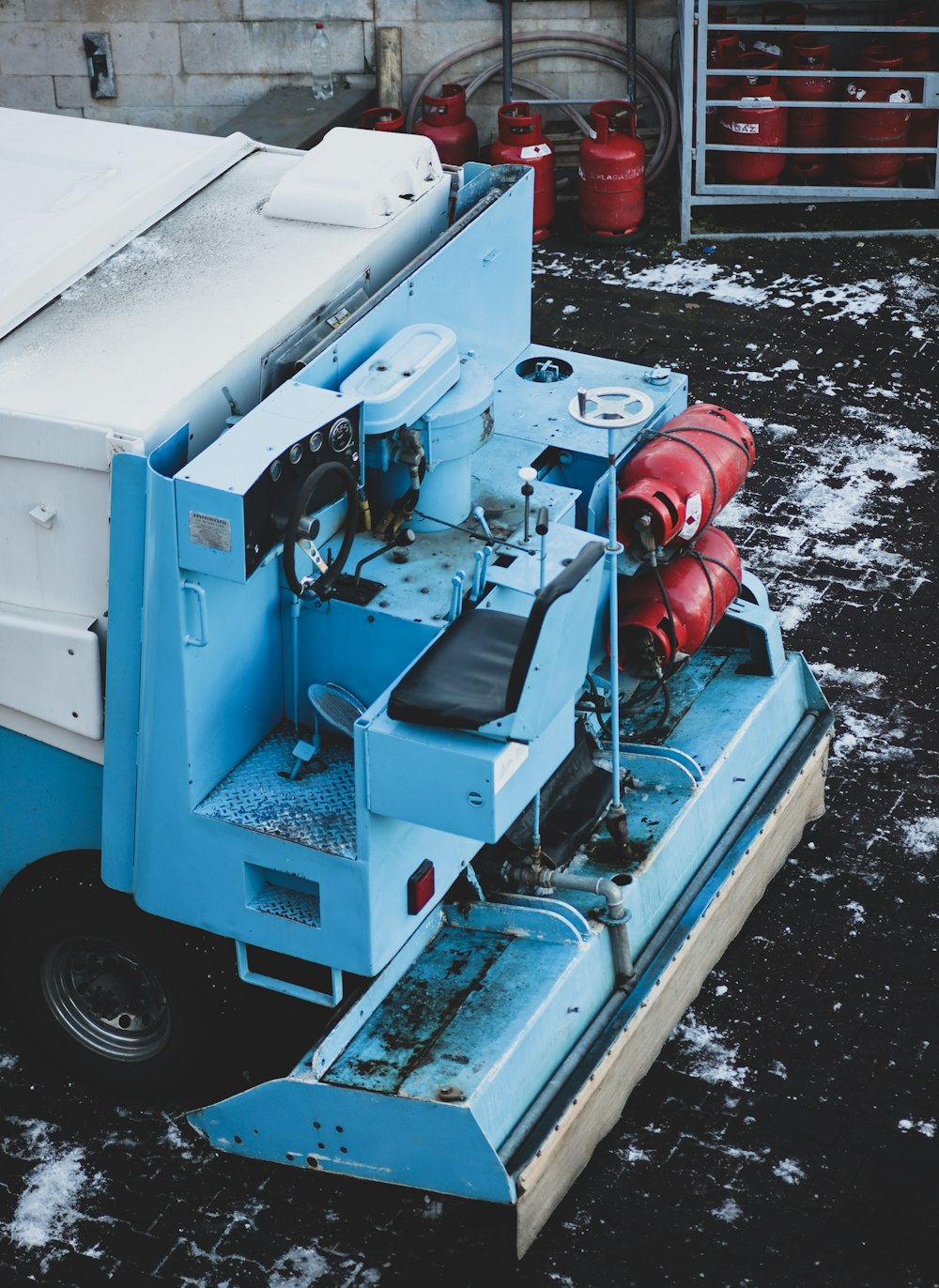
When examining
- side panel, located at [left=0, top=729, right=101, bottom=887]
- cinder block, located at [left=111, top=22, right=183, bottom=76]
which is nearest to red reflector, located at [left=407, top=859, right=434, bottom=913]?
side panel, located at [left=0, top=729, right=101, bottom=887]

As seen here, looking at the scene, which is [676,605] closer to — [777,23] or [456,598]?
[456,598]

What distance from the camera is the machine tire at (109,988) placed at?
15.4 ft

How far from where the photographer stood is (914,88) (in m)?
10.1

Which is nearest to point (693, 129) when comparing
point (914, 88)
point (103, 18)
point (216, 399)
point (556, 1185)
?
point (914, 88)

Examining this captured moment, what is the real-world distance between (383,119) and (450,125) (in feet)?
1.69

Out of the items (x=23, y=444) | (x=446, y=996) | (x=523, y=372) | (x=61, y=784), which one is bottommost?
(x=446, y=996)

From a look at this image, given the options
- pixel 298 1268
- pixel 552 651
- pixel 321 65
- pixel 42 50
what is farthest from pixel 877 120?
pixel 298 1268

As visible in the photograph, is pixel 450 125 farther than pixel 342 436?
Yes

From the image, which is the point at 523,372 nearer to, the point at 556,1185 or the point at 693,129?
the point at 556,1185

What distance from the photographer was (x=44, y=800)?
4832mm

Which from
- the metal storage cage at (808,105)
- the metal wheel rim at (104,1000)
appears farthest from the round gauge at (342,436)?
the metal storage cage at (808,105)

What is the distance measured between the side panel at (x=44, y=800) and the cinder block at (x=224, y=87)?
278 inches

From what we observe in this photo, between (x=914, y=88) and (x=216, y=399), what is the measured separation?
283 inches

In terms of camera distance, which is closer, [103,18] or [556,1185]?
[556,1185]
